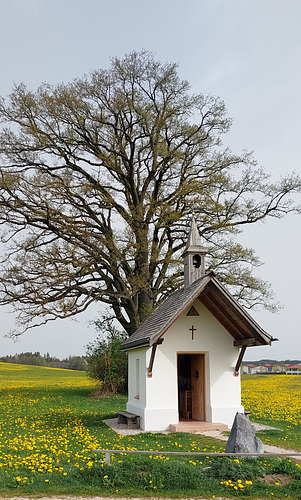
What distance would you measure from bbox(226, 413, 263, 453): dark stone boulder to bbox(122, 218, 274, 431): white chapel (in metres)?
5.15

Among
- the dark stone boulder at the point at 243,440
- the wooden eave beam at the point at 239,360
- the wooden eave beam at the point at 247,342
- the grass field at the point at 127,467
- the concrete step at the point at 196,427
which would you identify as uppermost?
the wooden eave beam at the point at 247,342

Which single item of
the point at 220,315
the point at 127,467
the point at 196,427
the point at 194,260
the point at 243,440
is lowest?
the point at 196,427

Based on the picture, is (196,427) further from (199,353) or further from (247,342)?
(247,342)

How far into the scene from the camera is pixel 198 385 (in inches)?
711

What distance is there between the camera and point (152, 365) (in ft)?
53.3

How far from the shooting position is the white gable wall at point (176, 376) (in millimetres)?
16234

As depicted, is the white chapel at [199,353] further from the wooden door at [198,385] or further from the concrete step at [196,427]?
the concrete step at [196,427]

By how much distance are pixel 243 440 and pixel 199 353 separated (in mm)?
6941

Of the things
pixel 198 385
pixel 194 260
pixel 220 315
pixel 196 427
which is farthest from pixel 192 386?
pixel 194 260

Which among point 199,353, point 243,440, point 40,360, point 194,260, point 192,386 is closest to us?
point 243,440

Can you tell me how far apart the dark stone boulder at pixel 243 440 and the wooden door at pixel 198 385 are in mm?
6959

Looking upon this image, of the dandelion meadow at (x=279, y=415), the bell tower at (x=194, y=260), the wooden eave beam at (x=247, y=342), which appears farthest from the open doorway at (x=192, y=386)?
the bell tower at (x=194, y=260)

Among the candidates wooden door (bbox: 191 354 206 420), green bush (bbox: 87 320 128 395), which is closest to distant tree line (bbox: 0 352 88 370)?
green bush (bbox: 87 320 128 395)

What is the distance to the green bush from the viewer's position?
2709 cm
